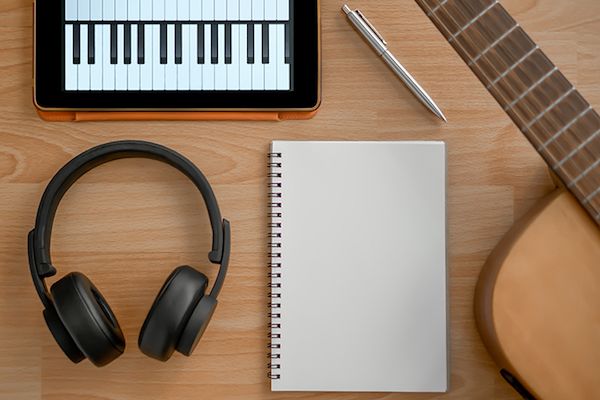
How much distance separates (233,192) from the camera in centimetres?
91

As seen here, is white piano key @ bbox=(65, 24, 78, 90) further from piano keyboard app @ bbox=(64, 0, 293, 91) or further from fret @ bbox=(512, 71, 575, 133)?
fret @ bbox=(512, 71, 575, 133)

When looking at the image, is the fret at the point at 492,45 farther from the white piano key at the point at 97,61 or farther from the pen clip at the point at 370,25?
the white piano key at the point at 97,61

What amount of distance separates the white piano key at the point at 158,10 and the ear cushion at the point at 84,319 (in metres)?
0.31

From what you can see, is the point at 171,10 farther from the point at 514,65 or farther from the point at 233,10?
the point at 514,65

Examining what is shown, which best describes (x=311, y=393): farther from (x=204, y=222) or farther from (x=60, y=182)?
(x=60, y=182)

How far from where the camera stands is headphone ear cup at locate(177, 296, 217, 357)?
2.64ft

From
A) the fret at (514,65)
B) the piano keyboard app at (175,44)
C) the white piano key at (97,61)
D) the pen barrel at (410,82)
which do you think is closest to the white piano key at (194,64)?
the piano keyboard app at (175,44)

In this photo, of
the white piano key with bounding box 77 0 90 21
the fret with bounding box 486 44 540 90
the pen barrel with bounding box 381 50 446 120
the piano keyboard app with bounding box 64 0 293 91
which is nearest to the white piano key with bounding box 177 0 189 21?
the piano keyboard app with bounding box 64 0 293 91

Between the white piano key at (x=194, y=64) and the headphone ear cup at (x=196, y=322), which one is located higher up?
the white piano key at (x=194, y=64)

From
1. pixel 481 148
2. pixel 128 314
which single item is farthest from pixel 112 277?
pixel 481 148

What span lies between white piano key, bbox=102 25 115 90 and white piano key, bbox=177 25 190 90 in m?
0.08

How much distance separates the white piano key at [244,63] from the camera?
88 cm

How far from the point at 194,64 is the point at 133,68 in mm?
70

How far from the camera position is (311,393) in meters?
0.90
